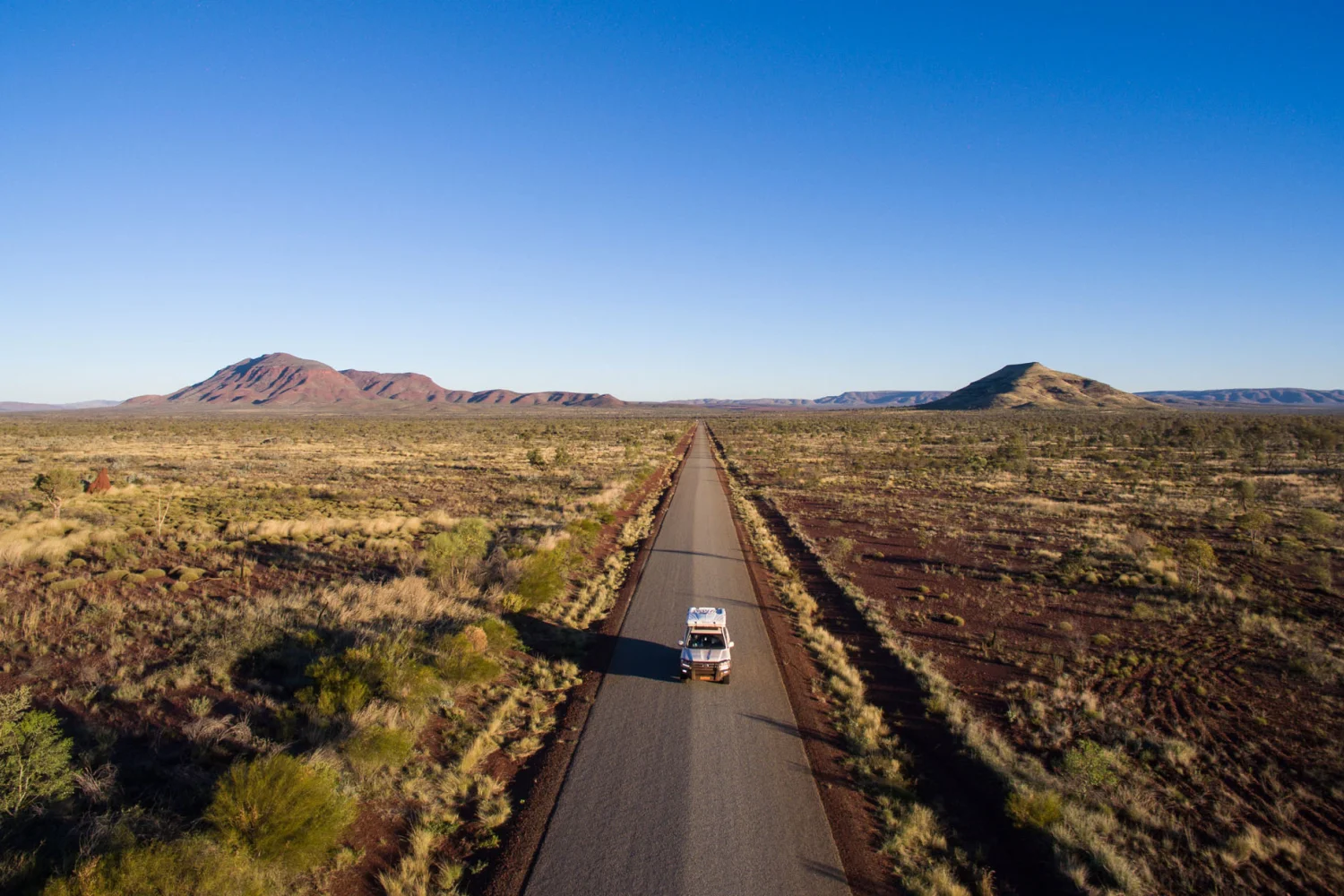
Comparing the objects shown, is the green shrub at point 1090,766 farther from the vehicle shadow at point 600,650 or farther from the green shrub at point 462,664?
the green shrub at point 462,664

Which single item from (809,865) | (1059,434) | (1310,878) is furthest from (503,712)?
(1059,434)

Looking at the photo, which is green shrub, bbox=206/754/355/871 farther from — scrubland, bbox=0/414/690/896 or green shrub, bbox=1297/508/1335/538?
green shrub, bbox=1297/508/1335/538

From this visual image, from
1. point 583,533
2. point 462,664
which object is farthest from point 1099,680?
point 583,533

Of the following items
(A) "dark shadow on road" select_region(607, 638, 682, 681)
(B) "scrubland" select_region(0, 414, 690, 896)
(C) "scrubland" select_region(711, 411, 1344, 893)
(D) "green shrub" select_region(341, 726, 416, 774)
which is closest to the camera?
(B) "scrubland" select_region(0, 414, 690, 896)

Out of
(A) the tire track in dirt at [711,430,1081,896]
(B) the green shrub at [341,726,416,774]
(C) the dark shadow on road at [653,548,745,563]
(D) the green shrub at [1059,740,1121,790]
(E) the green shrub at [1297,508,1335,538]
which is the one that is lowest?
(A) the tire track in dirt at [711,430,1081,896]

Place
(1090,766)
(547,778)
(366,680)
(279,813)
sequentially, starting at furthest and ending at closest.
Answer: (366,680) → (1090,766) → (547,778) → (279,813)

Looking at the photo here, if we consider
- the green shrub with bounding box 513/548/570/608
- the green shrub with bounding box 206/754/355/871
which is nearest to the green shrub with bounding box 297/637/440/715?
the green shrub with bounding box 206/754/355/871

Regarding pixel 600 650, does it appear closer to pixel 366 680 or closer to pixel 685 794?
pixel 366 680
